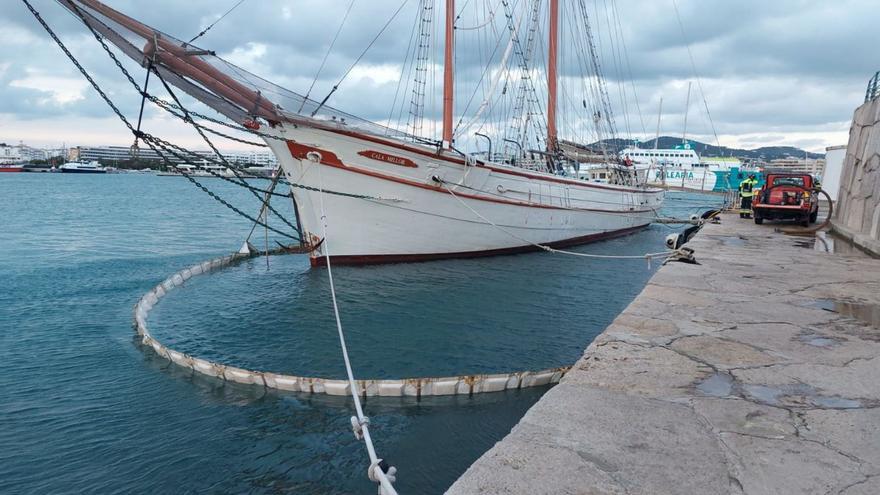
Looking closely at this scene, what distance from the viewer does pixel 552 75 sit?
24.8 meters

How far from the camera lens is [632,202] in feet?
89.7

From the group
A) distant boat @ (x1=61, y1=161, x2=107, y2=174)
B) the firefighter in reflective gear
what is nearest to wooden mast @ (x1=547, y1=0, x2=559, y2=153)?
the firefighter in reflective gear

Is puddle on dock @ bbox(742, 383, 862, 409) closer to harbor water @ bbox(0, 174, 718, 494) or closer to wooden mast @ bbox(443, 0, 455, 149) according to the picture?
harbor water @ bbox(0, 174, 718, 494)

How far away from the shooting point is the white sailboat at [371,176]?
11.3m

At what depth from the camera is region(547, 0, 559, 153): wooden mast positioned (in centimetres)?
2436

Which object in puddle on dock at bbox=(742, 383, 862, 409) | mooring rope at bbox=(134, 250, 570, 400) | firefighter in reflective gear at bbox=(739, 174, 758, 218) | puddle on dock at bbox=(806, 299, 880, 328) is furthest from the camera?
firefighter in reflective gear at bbox=(739, 174, 758, 218)

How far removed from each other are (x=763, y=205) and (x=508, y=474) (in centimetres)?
1685

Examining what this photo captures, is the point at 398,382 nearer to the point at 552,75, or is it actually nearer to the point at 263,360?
the point at 263,360

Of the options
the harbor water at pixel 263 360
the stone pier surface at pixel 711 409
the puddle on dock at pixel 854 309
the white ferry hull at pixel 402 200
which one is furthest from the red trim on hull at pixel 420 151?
the puddle on dock at pixel 854 309

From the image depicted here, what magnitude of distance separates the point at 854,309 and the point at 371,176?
1127 cm

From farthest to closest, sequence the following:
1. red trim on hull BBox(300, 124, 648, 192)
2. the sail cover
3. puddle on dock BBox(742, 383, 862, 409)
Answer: red trim on hull BBox(300, 124, 648, 192)
the sail cover
puddle on dock BBox(742, 383, 862, 409)

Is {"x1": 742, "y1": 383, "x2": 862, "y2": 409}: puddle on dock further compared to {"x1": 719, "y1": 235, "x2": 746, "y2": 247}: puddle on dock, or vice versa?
{"x1": 719, "y1": 235, "x2": 746, "y2": 247}: puddle on dock

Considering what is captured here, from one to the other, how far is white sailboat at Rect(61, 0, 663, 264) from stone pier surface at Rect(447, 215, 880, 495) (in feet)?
28.4

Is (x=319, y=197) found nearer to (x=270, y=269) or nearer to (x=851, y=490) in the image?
(x=270, y=269)
